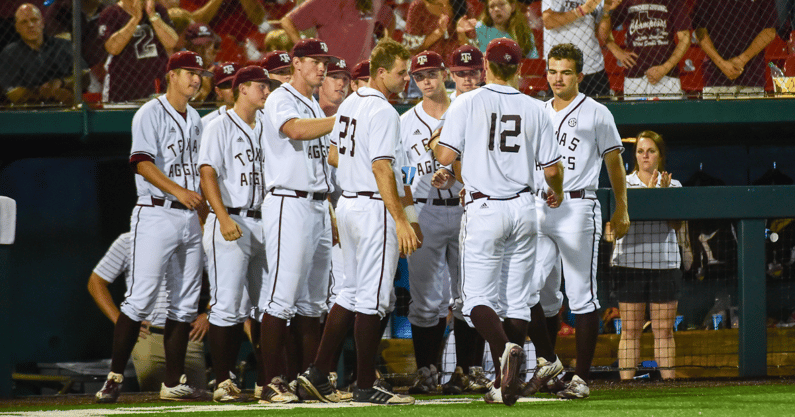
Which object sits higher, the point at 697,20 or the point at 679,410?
the point at 697,20

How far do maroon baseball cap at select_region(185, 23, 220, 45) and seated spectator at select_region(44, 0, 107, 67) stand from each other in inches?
24.6

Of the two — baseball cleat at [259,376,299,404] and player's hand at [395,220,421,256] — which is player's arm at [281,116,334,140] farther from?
baseball cleat at [259,376,299,404]

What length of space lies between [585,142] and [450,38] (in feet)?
7.74

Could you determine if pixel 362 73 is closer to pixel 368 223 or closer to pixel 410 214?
pixel 410 214

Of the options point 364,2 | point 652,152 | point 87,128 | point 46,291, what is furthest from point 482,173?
point 46,291

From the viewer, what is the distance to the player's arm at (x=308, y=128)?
4375mm

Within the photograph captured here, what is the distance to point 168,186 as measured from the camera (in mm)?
4891

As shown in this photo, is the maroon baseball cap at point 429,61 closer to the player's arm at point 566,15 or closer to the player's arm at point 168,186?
the player's arm at point 168,186

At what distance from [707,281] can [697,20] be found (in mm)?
1928

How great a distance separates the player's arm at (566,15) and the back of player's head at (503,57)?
7.60ft

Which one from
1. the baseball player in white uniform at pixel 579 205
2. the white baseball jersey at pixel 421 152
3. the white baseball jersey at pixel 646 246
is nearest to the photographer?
the baseball player in white uniform at pixel 579 205

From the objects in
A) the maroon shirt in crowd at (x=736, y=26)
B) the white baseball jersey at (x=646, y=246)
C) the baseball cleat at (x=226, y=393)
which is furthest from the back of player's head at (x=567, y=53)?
the maroon shirt in crowd at (x=736, y=26)

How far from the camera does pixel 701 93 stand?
648 cm

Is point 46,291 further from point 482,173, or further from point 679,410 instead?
point 679,410
